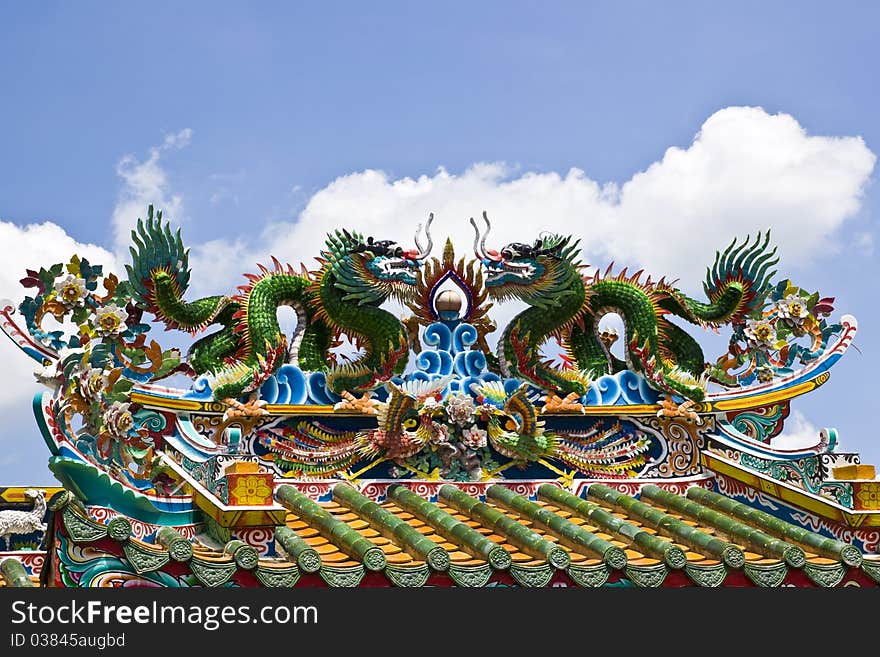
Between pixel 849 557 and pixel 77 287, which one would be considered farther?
pixel 77 287

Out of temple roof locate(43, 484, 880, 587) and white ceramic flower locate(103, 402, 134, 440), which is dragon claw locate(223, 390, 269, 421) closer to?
temple roof locate(43, 484, 880, 587)

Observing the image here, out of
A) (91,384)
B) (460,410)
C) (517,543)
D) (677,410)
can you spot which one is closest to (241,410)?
(91,384)

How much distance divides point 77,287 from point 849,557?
6.37 meters

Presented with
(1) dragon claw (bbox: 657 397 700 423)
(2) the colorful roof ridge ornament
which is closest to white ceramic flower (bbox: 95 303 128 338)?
(2) the colorful roof ridge ornament

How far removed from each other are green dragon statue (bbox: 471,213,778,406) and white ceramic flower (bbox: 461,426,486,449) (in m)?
0.65

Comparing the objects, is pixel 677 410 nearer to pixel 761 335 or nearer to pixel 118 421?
pixel 761 335

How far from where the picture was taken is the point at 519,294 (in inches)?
475

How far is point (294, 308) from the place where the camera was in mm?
11945

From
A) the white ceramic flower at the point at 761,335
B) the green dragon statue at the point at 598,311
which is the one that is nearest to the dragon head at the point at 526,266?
the green dragon statue at the point at 598,311

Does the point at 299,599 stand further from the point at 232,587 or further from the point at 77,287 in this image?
the point at 77,287

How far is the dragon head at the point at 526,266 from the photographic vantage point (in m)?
12.0

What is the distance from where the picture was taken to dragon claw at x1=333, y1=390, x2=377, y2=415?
11461 millimetres

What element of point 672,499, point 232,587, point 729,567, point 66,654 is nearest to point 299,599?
point 232,587

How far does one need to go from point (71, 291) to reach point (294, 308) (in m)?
1.88
